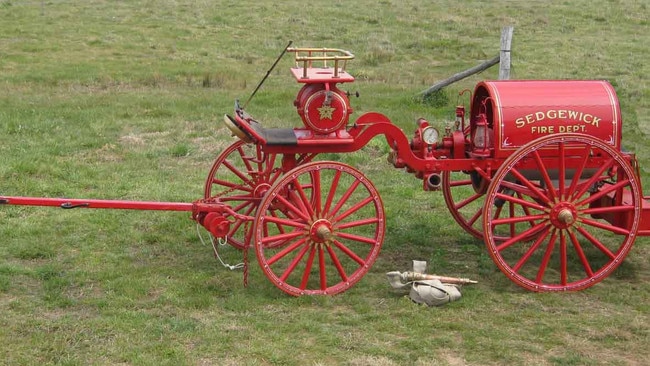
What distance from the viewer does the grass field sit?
20.0ft

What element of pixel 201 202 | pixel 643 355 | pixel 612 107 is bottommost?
pixel 643 355

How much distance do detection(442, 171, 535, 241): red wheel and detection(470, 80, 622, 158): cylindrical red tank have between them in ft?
1.59

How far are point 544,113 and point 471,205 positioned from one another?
8.54 ft

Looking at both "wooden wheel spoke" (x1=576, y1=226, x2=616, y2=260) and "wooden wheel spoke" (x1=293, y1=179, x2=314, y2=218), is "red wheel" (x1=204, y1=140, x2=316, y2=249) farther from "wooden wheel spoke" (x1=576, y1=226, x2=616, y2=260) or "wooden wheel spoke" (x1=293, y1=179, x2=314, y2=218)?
"wooden wheel spoke" (x1=576, y1=226, x2=616, y2=260)

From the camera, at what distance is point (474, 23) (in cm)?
2522

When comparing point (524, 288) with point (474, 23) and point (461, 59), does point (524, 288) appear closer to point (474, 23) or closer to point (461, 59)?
point (461, 59)

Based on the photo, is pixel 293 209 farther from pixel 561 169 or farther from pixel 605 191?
pixel 605 191

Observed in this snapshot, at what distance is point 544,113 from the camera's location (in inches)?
280

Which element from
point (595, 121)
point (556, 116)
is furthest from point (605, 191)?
point (556, 116)

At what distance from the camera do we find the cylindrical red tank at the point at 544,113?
23.3 feet

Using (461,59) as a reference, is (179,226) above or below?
below

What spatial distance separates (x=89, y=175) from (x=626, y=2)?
2354 centimetres

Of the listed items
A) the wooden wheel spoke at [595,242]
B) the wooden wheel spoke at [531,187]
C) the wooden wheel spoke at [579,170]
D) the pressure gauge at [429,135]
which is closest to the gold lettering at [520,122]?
the wooden wheel spoke at [531,187]

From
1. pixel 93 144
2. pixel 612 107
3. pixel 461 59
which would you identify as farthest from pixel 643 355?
pixel 461 59
